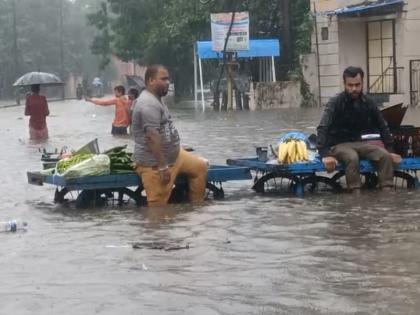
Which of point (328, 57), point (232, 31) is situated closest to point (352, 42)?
point (328, 57)

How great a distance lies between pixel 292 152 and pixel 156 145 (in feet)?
5.50

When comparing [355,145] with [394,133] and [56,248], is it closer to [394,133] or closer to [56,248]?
[394,133]

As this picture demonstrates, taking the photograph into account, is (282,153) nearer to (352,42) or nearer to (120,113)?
(120,113)

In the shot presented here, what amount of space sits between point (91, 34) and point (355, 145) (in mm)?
93964

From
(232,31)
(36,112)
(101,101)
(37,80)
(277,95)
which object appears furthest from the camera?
(277,95)

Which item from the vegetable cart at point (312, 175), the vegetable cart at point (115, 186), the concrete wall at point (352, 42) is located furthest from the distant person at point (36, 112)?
the concrete wall at point (352, 42)

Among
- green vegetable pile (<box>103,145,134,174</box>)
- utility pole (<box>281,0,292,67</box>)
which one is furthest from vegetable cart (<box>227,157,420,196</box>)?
utility pole (<box>281,0,292,67</box>)

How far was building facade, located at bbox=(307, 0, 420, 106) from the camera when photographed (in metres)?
29.4

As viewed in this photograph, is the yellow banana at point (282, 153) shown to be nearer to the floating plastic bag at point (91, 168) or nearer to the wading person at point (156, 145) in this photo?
the wading person at point (156, 145)

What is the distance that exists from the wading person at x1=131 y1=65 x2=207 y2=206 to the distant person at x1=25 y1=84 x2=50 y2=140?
1100cm

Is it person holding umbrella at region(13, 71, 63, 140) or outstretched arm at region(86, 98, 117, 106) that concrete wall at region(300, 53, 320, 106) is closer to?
person holding umbrella at region(13, 71, 63, 140)

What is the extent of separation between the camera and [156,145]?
927cm

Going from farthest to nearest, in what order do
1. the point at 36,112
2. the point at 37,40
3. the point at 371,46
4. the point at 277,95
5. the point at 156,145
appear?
the point at 37,40
the point at 277,95
the point at 371,46
the point at 36,112
the point at 156,145

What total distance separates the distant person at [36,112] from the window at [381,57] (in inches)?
559
